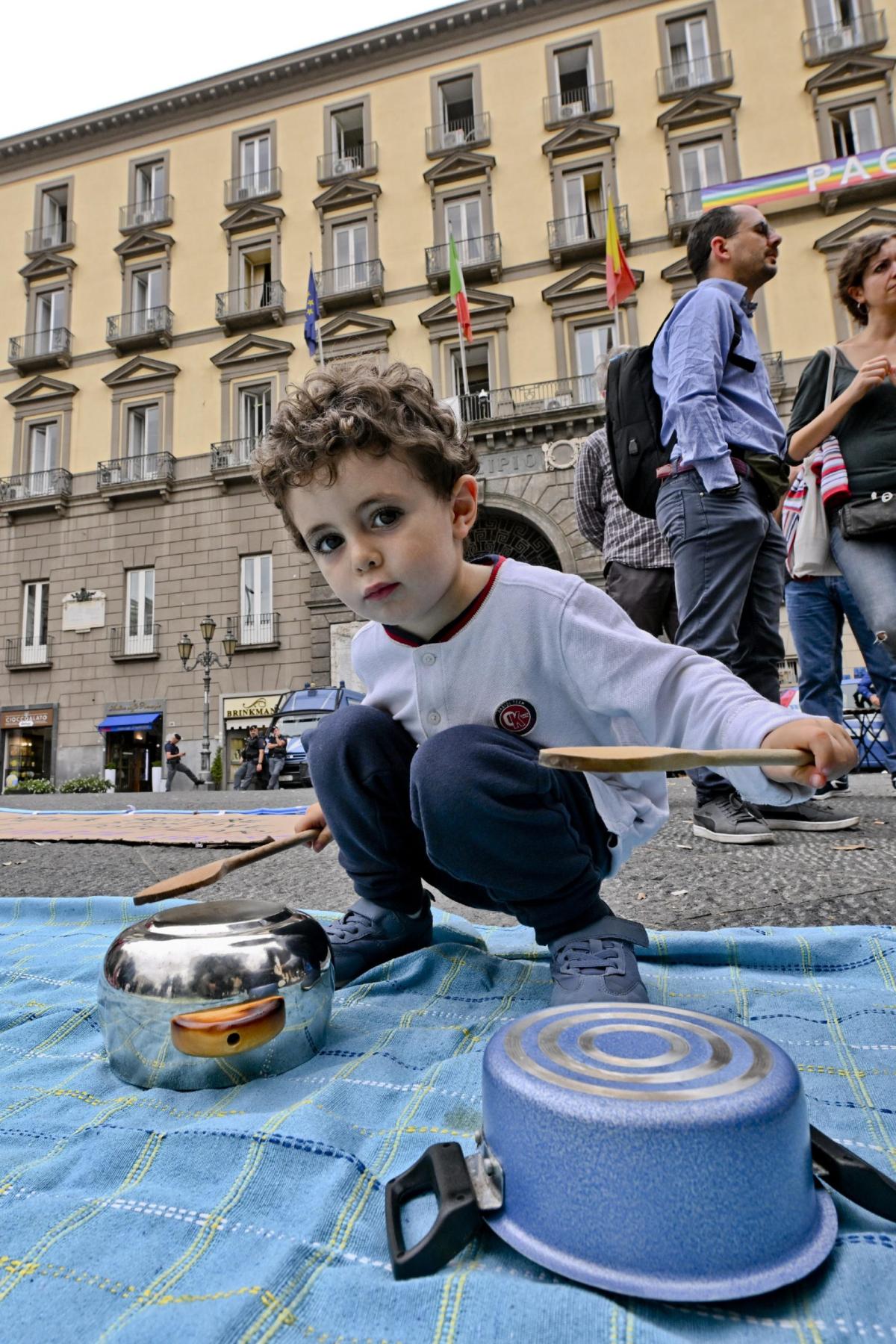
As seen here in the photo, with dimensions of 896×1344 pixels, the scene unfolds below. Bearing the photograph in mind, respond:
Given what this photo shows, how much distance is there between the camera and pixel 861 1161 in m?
0.62

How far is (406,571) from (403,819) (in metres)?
0.45

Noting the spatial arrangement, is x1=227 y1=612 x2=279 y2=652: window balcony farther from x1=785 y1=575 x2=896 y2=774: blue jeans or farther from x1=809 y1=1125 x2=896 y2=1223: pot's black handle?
x1=809 y1=1125 x2=896 y2=1223: pot's black handle

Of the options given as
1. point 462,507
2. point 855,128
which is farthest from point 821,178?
point 462,507

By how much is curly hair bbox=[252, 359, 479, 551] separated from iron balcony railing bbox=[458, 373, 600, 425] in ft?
40.8

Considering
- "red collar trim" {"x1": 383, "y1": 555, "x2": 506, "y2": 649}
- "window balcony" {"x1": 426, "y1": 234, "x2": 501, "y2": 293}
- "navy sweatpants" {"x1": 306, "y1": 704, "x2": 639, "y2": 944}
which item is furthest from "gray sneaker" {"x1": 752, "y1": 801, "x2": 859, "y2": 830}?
"window balcony" {"x1": 426, "y1": 234, "x2": 501, "y2": 293}

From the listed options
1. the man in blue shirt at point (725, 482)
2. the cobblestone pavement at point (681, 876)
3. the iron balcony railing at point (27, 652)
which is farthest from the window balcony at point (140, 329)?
the man in blue shirt at point (725, 482)

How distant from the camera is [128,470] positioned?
604 inches

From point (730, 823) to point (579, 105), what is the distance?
51.6ft

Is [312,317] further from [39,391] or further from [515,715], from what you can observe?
[515,715]

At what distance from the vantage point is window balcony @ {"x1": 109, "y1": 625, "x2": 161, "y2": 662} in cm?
1478

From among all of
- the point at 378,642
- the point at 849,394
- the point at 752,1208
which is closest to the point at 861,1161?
the point at 752,1208

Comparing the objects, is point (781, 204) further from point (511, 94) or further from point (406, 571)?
point (406, 571)

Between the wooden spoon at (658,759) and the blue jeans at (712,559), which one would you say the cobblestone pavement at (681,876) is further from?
the wooden spoon at (658,759)

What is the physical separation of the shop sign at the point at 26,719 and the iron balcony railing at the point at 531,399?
31.9 feet
